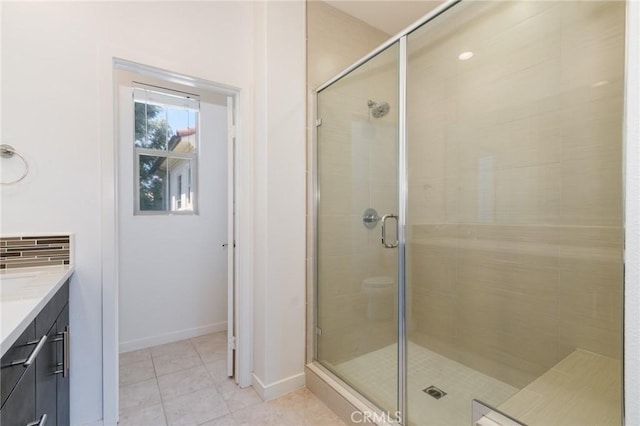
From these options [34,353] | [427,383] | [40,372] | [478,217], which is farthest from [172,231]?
[478,217]

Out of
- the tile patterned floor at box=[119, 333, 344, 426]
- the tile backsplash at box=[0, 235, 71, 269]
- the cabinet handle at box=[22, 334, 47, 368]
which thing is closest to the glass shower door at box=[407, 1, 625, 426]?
the tile patterned floor at box=[119, 333, 344, 426]

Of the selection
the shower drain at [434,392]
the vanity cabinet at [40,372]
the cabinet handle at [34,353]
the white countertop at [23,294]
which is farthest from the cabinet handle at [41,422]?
the shower drain at [434,392]

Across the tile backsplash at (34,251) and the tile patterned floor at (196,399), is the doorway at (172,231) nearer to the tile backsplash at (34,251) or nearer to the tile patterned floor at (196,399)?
the tile patterned floor at (196,399)

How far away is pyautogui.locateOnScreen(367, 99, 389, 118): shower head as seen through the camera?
1966 mm

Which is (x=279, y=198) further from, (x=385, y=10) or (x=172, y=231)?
(x=385, y=10)

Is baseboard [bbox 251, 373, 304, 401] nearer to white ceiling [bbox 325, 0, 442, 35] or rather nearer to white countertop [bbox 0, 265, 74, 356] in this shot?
white countertop [bbox 0, 265, 74, 356]

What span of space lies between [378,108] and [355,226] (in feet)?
2.69

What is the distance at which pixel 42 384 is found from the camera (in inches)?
41.4

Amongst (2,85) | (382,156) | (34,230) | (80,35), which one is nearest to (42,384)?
(34,230)

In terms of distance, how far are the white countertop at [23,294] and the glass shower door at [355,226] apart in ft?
4.81

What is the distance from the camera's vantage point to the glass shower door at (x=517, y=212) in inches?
61.4

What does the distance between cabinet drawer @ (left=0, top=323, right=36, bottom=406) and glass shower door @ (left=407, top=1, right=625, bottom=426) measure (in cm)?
162

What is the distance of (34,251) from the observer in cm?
152

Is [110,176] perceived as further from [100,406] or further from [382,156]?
[382,156]
